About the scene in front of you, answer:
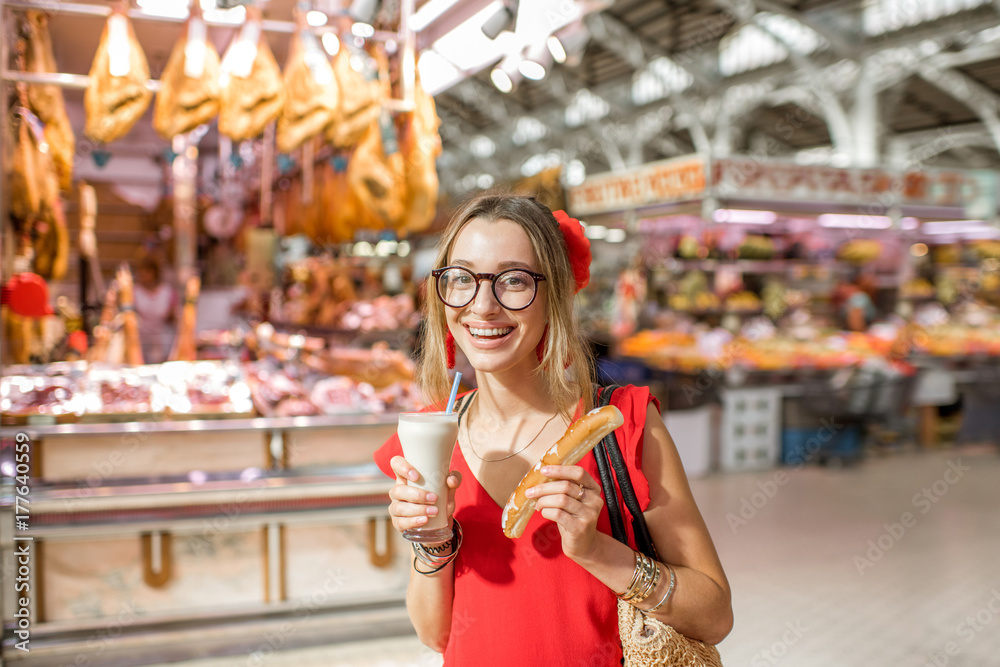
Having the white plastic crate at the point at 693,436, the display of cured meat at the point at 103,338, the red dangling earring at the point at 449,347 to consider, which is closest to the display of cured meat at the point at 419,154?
the display of cured meat at the point at 103,338

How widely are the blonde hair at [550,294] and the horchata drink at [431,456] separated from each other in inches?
9.7

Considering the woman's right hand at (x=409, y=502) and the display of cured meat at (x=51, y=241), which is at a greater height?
the display of cured meat at (x=51, y=241)

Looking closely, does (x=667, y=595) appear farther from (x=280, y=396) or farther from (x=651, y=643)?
(x=280, y=396)

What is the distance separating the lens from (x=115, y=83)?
319 cm

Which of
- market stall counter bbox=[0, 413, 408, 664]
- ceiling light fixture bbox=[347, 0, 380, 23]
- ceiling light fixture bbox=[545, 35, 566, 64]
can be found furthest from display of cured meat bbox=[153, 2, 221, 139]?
ceiling light fixture bbox=[545, 35, 566, 64]

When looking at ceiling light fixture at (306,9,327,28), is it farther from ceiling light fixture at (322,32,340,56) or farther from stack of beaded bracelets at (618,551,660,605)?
stack of beaded bracelets at (618,551,660,605)

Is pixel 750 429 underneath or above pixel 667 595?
underneath

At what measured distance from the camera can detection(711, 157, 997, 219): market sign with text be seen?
268 inches

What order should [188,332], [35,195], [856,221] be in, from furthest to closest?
[856,221] < [188,332] < [35,195]

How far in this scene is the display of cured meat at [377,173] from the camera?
4086mm

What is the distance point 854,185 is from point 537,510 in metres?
7.52

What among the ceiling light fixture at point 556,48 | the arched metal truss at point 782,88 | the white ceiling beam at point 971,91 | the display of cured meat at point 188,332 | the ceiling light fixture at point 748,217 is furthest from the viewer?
the white ceiling beam at point 971,91

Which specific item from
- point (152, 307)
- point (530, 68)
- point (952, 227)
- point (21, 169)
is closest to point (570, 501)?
point (530, 68)

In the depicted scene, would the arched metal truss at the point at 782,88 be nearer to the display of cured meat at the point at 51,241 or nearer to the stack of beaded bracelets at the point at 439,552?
the display of cured meat at the point at 51,241
